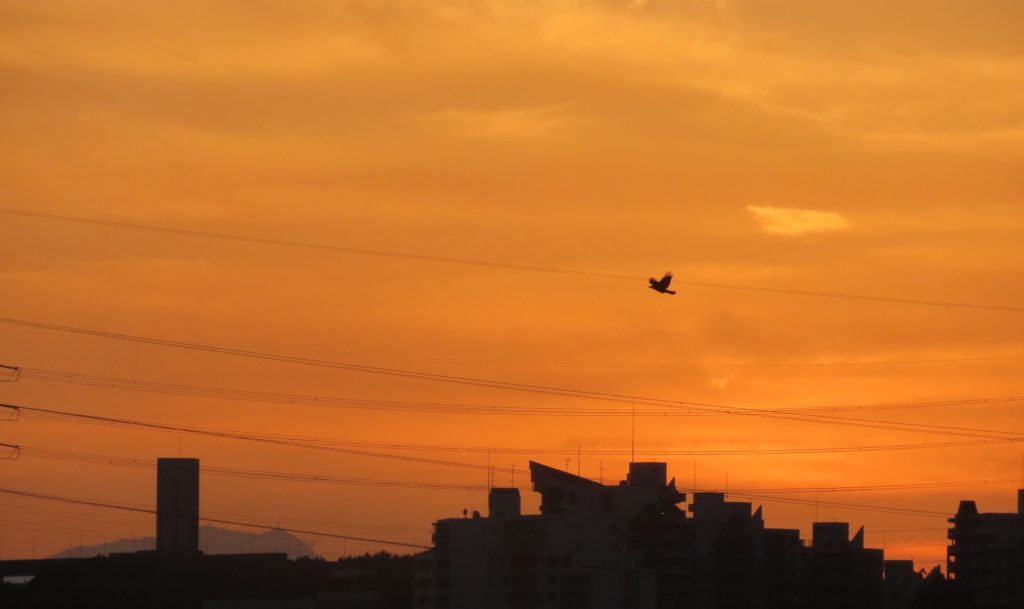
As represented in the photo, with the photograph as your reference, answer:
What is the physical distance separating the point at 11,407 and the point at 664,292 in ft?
126

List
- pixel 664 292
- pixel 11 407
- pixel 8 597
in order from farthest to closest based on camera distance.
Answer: pixel 8 597 < pixel 664 292 < pixel 11 407

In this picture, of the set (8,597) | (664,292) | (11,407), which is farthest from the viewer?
(8,597)

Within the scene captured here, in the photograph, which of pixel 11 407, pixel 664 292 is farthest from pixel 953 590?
pixel 11 407

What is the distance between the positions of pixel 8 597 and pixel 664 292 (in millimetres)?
110066

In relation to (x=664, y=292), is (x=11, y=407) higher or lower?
lower

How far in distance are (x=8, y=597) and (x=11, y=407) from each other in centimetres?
10537

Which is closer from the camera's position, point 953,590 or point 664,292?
point 664,292

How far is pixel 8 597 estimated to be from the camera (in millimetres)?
195375

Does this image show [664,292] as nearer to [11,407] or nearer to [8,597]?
[11,407]

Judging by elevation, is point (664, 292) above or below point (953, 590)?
above

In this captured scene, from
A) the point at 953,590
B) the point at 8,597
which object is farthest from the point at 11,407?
the point at 953,590

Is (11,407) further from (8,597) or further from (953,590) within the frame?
(953,590)

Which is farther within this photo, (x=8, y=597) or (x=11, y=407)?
(x=8, y=597)

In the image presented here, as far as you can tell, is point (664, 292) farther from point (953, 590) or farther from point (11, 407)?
point (953, 590)
